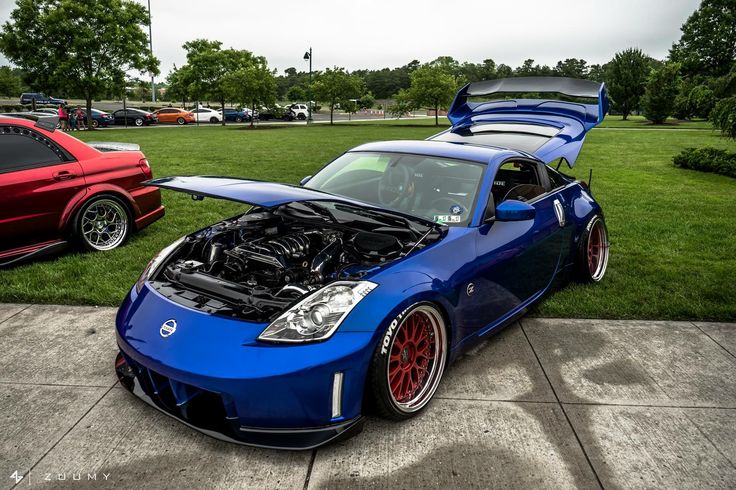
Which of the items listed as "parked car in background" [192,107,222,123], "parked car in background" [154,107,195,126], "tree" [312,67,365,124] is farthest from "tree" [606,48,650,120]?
"parked car in background" [154,107,195,126]

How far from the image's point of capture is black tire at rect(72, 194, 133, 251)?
18.6 feet

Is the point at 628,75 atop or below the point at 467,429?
atop

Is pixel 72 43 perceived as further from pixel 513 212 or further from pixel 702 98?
pixel 513 212

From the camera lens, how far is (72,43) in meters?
27.2

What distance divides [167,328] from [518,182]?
351cm

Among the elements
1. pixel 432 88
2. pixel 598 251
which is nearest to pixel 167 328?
pixel 598 251

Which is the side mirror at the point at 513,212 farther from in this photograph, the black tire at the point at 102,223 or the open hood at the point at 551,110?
the black tire at the point at 102,223

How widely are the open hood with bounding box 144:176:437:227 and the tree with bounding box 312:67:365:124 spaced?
36.4 meters

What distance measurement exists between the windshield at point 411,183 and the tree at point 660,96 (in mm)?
41618

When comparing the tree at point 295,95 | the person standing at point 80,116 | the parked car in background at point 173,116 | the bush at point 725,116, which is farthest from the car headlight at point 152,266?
the tree at point 295,95

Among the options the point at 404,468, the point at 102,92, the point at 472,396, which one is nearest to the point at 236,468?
the point at 404,468

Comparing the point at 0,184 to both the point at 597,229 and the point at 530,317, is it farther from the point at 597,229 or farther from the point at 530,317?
the point at 597,229

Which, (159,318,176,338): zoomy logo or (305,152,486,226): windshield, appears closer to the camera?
(159,318,176,338): zoomy logo

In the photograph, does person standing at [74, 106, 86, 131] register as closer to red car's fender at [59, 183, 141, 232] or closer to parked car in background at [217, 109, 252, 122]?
parked car in background at [217, 109, 252, 122]
